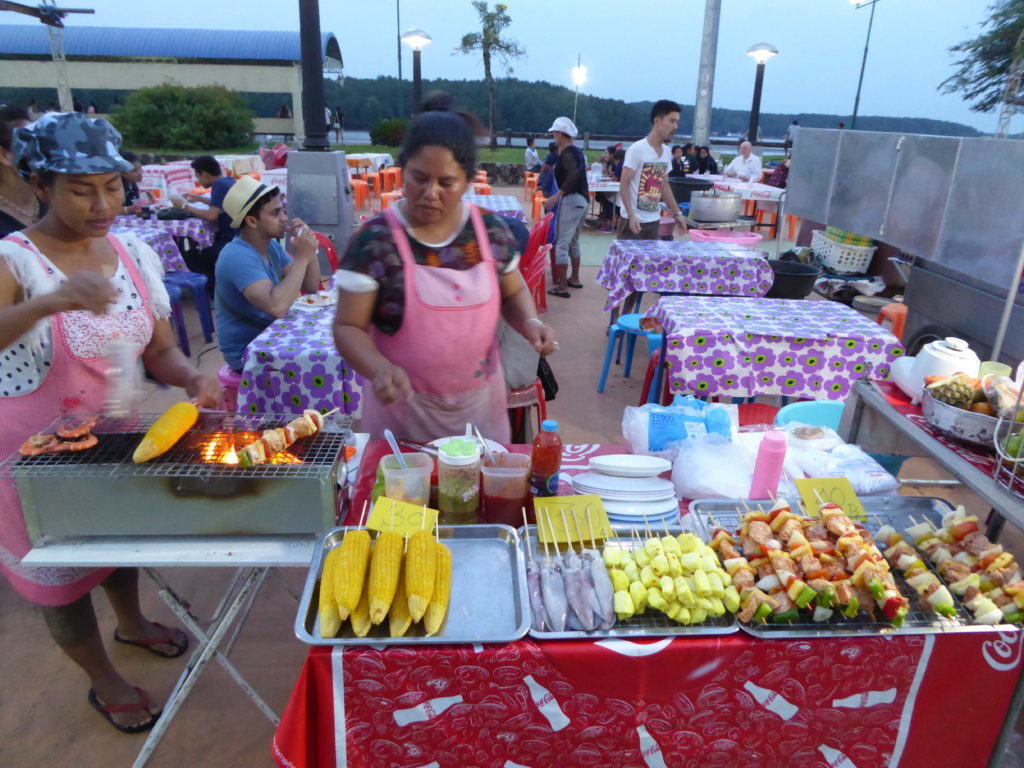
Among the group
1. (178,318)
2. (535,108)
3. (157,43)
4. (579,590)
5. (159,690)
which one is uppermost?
(157,43)

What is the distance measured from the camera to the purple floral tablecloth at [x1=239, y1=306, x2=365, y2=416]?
3.36 meters

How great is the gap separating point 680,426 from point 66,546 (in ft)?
6.90

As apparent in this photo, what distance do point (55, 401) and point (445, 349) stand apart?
1298mm

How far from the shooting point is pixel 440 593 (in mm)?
1651

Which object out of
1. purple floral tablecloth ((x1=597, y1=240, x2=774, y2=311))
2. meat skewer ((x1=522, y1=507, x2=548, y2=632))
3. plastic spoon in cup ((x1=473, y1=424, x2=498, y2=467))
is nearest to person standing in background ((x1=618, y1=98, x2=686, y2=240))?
purple floral tablecloth ((x1=597, y1=240, x2=774, y2=311))

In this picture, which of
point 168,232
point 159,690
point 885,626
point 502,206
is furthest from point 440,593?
point 502,206

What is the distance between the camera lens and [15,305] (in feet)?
6.03

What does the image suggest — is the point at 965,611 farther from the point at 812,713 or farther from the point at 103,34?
the point at 103,34

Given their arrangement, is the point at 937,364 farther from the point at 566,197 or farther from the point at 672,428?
the point at 566,197

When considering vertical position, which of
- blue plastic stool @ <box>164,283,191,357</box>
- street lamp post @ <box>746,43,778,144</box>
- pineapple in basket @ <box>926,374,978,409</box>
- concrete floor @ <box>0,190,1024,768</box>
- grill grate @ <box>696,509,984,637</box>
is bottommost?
concrete floor @ <box>0,190,1024,768</box>

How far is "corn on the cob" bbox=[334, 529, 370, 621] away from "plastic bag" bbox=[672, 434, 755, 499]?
3.76 ft

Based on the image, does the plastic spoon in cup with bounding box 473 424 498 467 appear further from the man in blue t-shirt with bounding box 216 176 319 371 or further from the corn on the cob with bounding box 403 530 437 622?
the man in blue t-shirt with bounding box 216 176 319 371

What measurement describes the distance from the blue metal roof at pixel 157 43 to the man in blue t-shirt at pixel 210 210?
28355 mm

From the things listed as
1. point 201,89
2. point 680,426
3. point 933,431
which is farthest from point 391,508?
point 201,89
